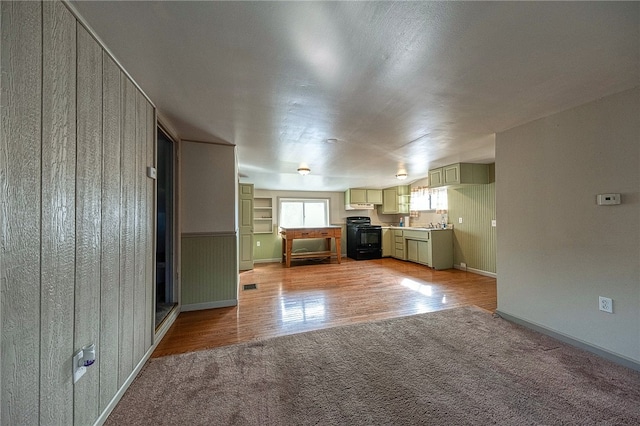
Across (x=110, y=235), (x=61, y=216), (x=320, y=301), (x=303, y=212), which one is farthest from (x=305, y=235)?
(x=61, y=216)

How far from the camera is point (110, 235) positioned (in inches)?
55.3

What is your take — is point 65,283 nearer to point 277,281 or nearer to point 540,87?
point 540,87

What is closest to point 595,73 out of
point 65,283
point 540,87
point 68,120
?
point 540,87

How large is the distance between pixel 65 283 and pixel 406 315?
2834mm

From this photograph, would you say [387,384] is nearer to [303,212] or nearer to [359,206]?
[359,206]

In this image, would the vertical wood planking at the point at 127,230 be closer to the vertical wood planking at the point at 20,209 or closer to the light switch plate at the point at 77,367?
the light switch plate at the point at 77,367

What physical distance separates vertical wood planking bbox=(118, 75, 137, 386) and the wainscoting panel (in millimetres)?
1310

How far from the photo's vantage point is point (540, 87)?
5.66ft

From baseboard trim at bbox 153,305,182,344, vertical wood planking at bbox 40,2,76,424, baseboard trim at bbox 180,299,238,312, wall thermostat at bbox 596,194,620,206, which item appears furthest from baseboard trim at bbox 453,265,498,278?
vertical wood planking at bbox 40,2,76,424

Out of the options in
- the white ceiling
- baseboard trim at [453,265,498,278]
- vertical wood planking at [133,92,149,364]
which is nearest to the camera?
the white ceiling

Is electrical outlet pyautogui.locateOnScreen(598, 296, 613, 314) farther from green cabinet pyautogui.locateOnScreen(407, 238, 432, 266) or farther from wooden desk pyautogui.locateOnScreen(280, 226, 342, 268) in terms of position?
wooden desk pyautogui.locateOnScreen(280, 226, 342, 268)

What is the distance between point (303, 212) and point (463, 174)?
4114 mm

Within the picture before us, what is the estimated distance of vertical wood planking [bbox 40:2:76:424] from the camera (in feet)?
3.13

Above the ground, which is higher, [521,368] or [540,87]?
[540,87]
